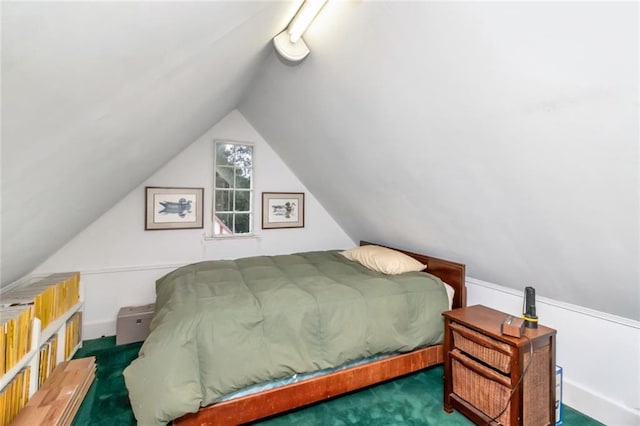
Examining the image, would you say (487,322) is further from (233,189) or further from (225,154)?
(225,154)

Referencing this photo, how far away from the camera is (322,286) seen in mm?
2121

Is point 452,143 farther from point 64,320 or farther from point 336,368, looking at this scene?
point 64,320

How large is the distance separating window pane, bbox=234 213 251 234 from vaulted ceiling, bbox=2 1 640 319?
4.00ft

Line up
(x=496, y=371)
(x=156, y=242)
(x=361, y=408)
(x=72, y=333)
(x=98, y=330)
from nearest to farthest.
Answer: (x=496, y=371), (x=361, y=408), (x=72, y=333), (x=98, y=330), (x=156, y=242)

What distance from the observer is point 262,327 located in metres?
1.76

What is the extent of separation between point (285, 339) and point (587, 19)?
1.92m

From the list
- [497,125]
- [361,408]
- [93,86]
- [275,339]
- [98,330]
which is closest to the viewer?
[93,86]

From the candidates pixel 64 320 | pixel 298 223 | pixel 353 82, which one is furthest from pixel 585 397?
pixel 64 320

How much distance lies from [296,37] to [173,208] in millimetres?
2215

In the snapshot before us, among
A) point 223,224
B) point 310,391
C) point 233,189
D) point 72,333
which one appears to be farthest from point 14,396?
point 233,189

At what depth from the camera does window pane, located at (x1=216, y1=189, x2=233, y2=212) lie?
3.44 metres

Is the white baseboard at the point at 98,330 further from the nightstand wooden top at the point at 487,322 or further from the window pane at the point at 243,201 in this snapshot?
the nightstand wooden top at the point at 487,322

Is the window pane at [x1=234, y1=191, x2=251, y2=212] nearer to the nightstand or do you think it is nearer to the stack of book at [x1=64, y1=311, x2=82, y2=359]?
the stack of book at [x1=64, y1=311, x2=82, y2=359]

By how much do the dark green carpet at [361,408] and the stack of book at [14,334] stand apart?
1.77 ft
